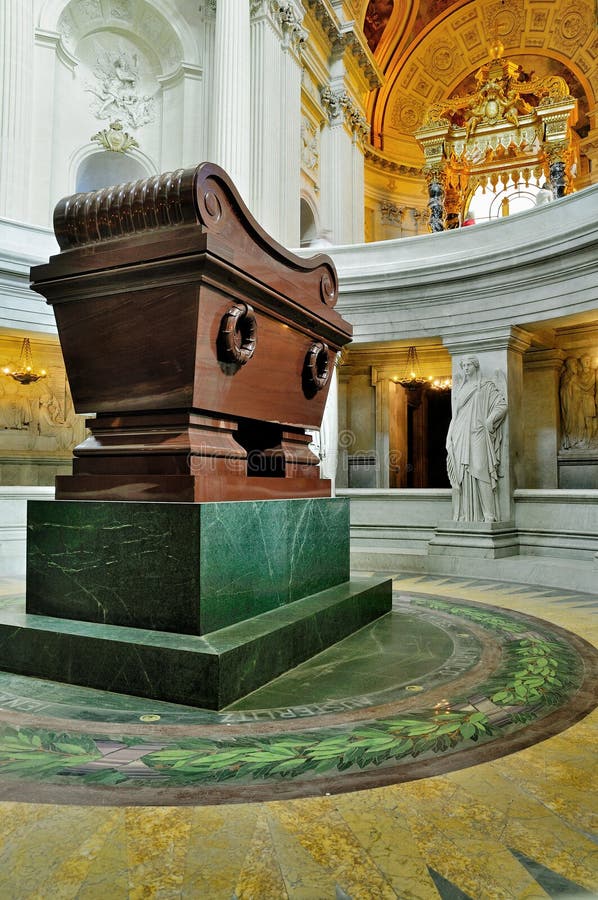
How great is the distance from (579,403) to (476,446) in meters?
3.04

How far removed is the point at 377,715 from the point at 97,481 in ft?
5.21

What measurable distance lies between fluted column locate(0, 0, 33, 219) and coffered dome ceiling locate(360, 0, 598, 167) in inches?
465

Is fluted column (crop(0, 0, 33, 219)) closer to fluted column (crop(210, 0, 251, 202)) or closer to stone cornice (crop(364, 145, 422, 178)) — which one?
fluted column (crop(210, 0, 251, 202))

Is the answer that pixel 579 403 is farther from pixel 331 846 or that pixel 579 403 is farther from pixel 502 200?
pixel 331 846

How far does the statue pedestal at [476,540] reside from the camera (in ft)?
25.5

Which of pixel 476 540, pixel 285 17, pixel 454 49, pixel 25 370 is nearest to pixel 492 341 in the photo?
pixel 476 540

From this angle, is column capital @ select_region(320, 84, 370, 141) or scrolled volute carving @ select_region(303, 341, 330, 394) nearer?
scrolled volute carving @ select_region(303, 341, 330, 394)

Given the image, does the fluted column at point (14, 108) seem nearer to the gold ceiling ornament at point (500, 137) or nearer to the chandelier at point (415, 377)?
the chandelier at point (415, 377)

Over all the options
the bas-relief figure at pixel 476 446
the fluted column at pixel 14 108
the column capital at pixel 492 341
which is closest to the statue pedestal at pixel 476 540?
the bas-relief figure at pixel 476 446

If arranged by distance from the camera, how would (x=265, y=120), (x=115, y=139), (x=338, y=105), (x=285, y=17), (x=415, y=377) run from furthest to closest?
1. (x=338, y=105)
2. (x=285, y=17)
3. (x=265, y=120)
4. (x=115, y=139)
5. (x=415, y=377)

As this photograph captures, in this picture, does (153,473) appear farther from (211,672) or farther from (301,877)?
(301,877)

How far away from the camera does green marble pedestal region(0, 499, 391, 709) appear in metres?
2.46

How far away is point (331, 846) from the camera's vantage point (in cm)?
153

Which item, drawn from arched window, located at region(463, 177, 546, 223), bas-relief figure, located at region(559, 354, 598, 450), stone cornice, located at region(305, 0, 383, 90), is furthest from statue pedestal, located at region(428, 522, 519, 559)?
stone cornice, located at region(305, 0, 383, 90)
